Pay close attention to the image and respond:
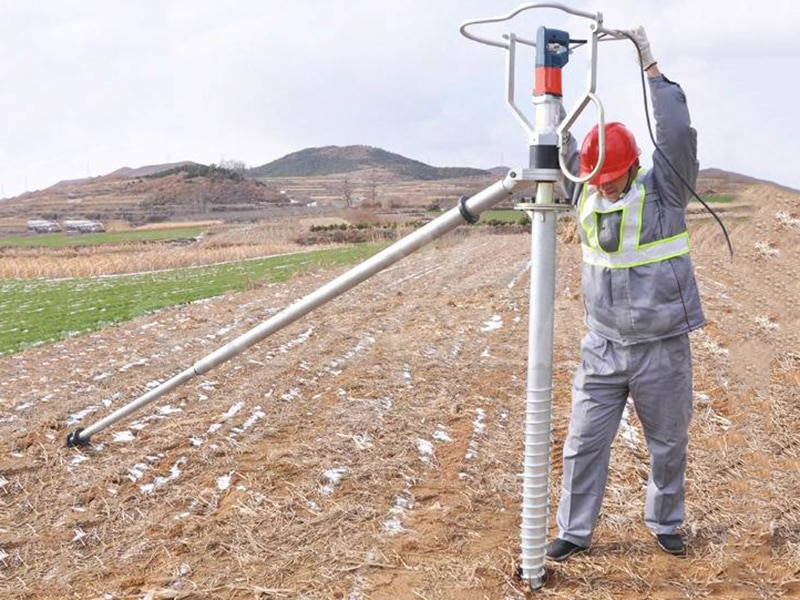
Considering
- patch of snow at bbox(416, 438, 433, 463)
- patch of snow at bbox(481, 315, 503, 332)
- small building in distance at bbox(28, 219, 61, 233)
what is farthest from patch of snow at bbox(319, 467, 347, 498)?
small building in distance at bbox(28, 219, 61, 233)

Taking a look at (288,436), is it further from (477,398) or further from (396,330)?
(396,330)

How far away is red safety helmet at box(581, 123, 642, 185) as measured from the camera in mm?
3184

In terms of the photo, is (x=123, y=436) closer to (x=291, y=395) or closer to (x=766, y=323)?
(x=291, y=395)

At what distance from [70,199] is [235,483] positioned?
109 metres

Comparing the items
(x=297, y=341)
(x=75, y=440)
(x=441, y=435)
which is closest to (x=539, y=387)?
(x=441, y=435)

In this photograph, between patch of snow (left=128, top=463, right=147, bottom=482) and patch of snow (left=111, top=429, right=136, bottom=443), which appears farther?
patch of snow (left=111, top=429, right=136, bottom=443)

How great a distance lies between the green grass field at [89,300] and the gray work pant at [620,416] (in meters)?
9.08

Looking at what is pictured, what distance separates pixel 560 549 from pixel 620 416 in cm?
69

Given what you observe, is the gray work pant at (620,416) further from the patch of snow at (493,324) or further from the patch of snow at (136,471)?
the patch of snow at (493,324)

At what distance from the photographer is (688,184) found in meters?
3.24

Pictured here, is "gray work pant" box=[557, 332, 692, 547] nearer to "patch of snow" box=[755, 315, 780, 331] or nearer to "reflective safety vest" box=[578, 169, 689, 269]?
"reflective safety vest" box=[578, 169, 689, 269]

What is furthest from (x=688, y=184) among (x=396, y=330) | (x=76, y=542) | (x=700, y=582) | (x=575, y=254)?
(x=575, y=254)

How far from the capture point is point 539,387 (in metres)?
3.13

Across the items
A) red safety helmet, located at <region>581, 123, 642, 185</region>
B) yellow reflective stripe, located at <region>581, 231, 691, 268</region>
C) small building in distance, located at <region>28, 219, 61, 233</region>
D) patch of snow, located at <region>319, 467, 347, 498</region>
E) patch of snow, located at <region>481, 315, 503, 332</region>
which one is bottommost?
patch of snow, located at <region>319, 467, 347, 498</region>
